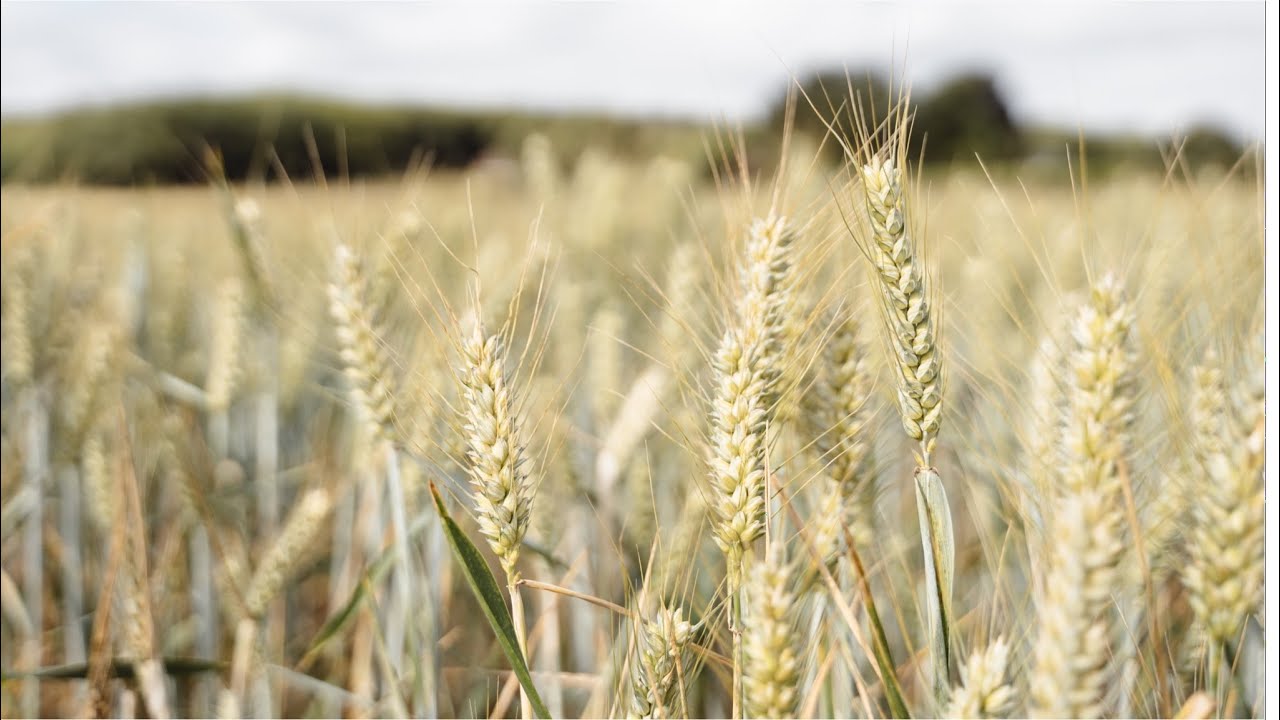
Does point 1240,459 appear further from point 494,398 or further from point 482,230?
point 482,230

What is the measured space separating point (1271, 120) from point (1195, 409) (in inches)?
12.5

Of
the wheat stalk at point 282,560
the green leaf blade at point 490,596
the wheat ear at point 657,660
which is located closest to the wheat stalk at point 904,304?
the wheat ear at point 657,660

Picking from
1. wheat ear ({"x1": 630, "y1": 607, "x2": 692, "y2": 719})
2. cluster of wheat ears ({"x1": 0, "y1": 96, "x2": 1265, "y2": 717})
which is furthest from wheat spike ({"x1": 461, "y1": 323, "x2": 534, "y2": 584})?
wheat ear ({"x1": 630, "y1": 607, "x2": 692, "y2": 719})

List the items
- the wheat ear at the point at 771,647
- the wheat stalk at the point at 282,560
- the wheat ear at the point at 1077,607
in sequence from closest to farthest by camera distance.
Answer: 1. the wheat ear at the point at 1077,607
2. the wheat ear at the point at 771,647
3. the wheat stalk at the point at 282,560

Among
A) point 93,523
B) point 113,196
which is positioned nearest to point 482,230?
point 113,196

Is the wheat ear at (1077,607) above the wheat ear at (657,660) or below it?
above

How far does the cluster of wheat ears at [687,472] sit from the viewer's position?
770 millimetres

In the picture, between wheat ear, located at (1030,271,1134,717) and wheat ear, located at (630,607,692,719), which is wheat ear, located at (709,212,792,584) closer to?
wheat ear, located at (630,607,692,719)

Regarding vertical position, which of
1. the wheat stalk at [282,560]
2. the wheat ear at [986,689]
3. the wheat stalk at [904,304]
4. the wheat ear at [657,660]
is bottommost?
the wheat stalk at [282,560]

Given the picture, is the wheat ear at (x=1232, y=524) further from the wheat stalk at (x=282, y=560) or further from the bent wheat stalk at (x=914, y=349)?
the wheat stalk at (x=282, y=560)

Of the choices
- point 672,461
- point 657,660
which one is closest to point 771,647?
point 657,660

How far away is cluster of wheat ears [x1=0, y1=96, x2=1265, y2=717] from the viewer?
2.52ft

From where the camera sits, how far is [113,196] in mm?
3225

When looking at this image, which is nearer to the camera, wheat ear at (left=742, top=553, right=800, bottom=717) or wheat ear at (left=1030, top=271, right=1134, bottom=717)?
wheat ear at (left=1030, top=271, right=1134, bottom=717)
